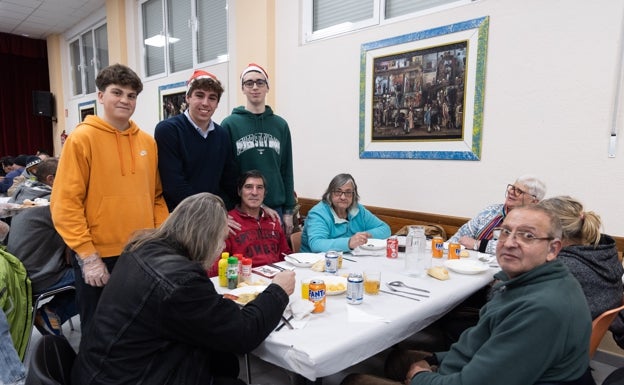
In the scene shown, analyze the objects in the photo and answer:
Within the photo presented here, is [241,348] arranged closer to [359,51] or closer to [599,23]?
[599,23]

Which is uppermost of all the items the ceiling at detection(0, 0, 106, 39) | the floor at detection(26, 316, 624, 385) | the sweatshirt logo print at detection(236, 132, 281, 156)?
the ceiling at detection(0, 0, 106, 39)

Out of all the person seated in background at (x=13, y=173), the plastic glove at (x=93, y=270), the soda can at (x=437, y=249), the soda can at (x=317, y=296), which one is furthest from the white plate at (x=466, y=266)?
the person seated in background at (x=13, y=173)

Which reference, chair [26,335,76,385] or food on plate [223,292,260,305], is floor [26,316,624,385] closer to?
food on plate [223,292,260,305]

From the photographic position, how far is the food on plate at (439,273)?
183 cm

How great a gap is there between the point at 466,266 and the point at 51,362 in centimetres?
175

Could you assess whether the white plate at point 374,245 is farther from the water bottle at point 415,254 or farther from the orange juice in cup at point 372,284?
the orange juice in cup at point 372,284

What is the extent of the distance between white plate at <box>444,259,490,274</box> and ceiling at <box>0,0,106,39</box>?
6973 mm

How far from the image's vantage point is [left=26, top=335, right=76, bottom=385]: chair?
965 millimetres

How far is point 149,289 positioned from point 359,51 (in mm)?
2991

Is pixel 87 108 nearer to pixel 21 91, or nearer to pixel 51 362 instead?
pixel 21 91

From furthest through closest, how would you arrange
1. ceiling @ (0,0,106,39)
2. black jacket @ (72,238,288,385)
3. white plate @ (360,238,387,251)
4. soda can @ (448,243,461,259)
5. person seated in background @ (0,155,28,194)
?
ceiling @ (0,0,106,39) → person seated in background @ (0,155,28,194) → white plate @ (360,238,387,251) → soda can @ (448,243,461,259) → black jacket @ (72,238,288,385)

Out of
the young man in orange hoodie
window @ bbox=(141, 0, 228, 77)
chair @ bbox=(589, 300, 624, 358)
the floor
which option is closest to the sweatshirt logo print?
the young man in orange hoodie

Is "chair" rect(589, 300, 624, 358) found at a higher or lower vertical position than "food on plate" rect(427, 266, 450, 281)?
lower

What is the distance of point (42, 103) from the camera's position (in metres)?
8.17
